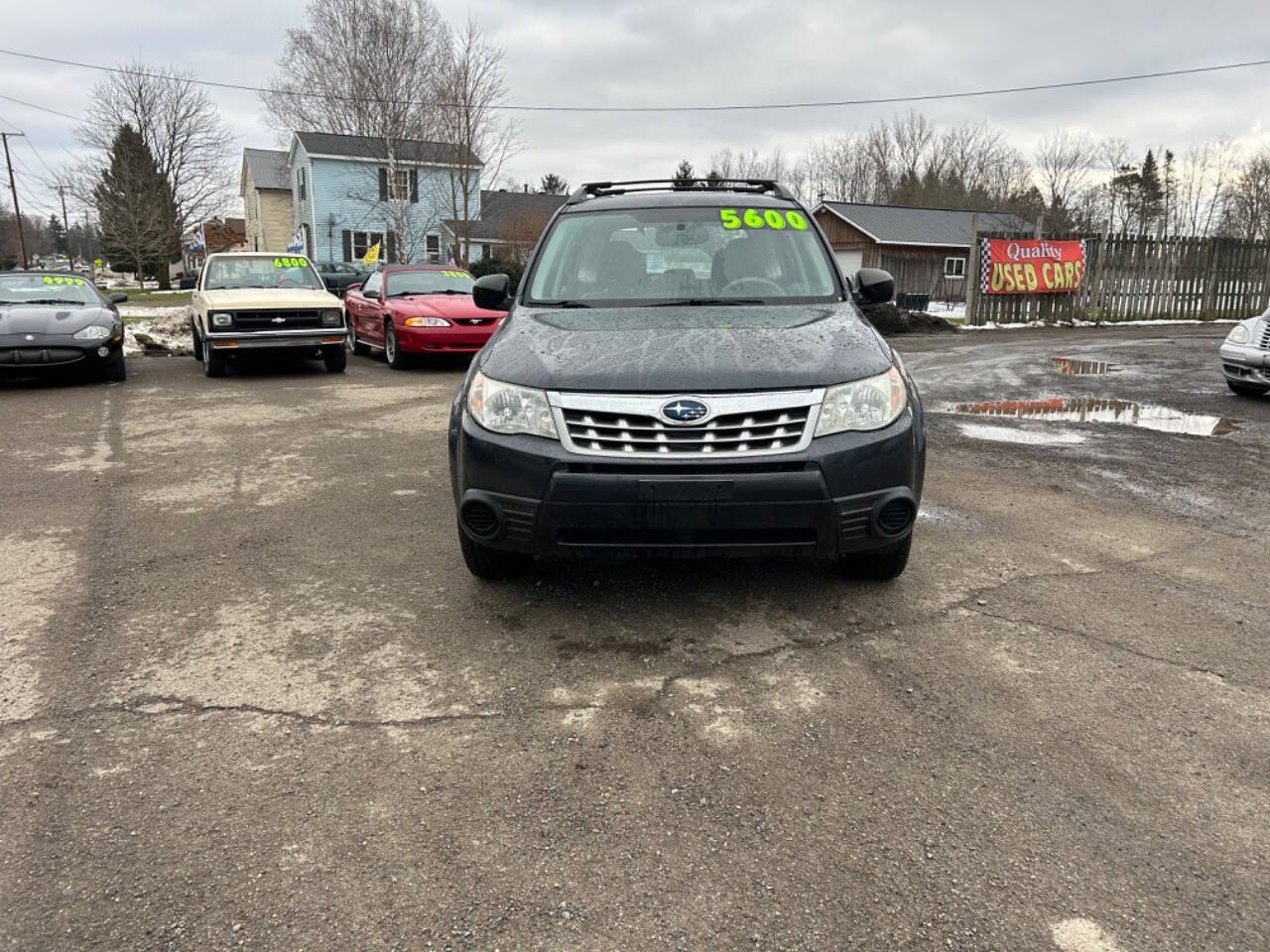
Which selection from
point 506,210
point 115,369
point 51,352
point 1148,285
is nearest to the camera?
point 51,352

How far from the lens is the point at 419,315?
42.4 feet

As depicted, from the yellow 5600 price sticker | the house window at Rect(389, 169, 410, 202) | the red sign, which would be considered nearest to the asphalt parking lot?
the yellow 5600 price sticker

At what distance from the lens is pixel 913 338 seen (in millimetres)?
19359

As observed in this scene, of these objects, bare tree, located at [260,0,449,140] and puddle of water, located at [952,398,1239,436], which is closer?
puddle of water, located at [952,398,1239,436]

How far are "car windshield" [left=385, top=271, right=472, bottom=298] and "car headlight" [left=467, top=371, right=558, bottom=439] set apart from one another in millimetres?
10747

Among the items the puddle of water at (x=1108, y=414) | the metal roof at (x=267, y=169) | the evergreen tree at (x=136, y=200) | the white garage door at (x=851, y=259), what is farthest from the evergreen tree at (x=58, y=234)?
the puddle of water at (x=1108, y=414)

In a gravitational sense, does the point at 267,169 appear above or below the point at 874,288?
above

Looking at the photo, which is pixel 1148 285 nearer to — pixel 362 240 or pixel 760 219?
pixel 760 219

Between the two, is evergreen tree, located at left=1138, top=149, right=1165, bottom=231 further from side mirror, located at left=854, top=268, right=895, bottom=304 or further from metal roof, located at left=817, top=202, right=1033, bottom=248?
side mirror, located at left=854, top=268, right=895, bottom=304

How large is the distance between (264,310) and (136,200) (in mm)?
37174

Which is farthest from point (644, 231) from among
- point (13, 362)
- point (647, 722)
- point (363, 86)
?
point (363, 86)

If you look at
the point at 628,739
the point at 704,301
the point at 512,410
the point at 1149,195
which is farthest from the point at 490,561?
the point at 1149,195

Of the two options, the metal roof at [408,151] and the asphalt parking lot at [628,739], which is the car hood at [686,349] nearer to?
the asphalt parking lot at [628,739]

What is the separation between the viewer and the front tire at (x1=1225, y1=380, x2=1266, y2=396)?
10.1 meters
